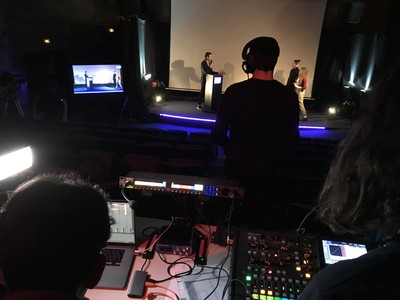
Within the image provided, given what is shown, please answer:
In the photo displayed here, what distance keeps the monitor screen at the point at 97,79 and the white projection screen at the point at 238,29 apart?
2.58m

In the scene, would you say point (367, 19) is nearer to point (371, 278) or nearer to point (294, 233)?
point (294, 233)

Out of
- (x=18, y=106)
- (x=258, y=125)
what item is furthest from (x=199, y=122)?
(x=258, y=125)

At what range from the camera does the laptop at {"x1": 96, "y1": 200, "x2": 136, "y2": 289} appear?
61.8 inches

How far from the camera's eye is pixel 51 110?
25.2ft

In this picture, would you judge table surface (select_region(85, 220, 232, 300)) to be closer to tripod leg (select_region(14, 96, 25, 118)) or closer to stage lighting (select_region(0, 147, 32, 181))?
stage lighting (select_region(0, 147, 32, 181))

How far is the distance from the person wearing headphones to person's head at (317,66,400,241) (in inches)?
64.8

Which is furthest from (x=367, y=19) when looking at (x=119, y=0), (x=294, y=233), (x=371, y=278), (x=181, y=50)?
(x=371, y=278)

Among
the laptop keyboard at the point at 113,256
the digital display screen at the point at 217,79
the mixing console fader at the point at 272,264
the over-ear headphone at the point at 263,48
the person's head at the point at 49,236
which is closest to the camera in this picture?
the person's head at the point at 49,236

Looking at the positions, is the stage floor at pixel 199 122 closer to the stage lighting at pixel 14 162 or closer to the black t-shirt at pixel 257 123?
the black t-shirt at pixel 257 123

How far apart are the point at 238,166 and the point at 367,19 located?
28.6ft

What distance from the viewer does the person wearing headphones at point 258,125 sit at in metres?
2.48

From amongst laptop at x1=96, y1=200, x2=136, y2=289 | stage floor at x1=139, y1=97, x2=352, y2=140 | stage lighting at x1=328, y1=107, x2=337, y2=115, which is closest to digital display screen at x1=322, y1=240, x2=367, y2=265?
laptop at x1=96, y1=200, x2=136, y2=289

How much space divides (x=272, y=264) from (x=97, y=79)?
8.40 m

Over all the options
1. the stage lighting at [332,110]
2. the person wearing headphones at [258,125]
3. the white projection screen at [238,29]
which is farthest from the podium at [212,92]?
the person wearing headphones at [258,125]
